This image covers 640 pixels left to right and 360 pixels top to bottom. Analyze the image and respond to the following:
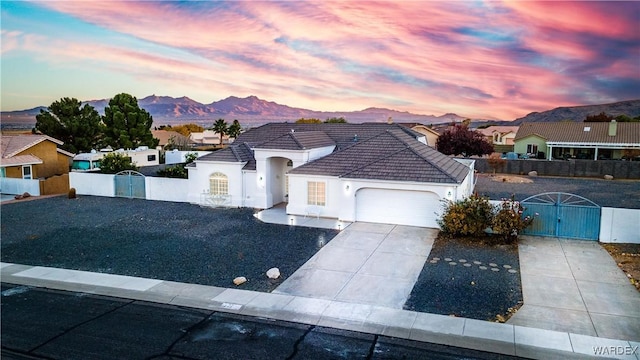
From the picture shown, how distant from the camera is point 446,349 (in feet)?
31.2

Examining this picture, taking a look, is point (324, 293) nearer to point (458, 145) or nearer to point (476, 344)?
point (476, 344)

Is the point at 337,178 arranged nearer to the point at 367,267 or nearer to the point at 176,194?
the point at 367,267

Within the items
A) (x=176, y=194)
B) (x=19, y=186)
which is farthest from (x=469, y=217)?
(x=19, y=186)

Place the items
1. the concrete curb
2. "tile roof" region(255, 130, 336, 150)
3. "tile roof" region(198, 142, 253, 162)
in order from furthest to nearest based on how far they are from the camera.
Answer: "tile roof" region(198, 142, 253, 162), "tile roof" region(255, 130, 336, 150), the concrete curb

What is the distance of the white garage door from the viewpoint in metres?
20.3

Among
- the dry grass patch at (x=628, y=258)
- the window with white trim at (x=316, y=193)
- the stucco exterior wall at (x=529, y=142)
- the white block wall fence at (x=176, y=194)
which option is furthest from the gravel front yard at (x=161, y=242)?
the stucco exterior wall at (x=529, y=142)

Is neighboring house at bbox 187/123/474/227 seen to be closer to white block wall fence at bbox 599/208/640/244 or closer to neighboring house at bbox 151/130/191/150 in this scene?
white block wall fence at bbox 599/208/640/244

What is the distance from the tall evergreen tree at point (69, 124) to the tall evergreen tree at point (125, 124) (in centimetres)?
187

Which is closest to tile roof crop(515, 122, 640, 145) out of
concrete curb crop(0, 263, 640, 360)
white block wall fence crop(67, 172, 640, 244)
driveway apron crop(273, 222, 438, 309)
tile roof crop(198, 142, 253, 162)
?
white block wall fence crop(67, 172, 640, 244)

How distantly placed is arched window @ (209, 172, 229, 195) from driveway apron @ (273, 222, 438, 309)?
359 inches

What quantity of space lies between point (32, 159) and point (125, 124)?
58.8 feet

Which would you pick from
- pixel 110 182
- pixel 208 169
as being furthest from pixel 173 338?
pixel 110 182

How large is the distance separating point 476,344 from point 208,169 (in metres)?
19.8

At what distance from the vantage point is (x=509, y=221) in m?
17.7
